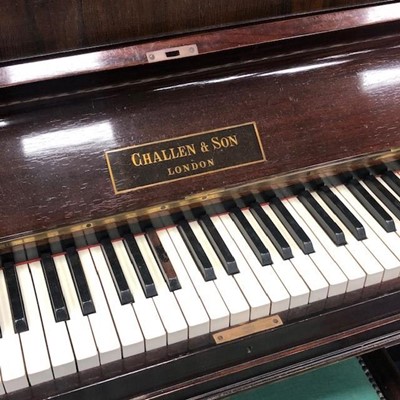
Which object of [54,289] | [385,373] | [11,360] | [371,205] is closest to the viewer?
[11,360]

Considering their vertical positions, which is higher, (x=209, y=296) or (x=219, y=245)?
(x=219, y=245)

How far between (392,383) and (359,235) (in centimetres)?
44

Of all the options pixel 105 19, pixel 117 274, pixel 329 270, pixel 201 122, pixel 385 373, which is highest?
pixel 105 19

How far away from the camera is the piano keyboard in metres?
1.05

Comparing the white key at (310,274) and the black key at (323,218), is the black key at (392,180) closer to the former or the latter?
the black key at (323,218)

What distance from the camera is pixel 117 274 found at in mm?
1148

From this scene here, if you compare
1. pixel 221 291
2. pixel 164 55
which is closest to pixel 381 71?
pixel 164 55

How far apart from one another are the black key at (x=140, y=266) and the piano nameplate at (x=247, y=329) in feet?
0.48

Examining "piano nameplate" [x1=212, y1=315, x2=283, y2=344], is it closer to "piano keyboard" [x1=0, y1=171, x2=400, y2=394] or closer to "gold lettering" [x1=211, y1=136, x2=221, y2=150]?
"piano keyboard" [x1=0, y1=171, x2=400, y2=394]

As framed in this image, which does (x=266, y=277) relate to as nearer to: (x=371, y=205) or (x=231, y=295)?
(x=231, y=295)

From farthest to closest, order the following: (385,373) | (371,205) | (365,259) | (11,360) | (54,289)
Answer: (385,373) → (371,205) → (365,259) → (54,289) → (11,360)

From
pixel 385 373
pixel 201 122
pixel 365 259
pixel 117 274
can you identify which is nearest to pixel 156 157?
pixel 201 122

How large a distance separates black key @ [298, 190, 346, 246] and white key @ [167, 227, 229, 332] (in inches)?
11.3

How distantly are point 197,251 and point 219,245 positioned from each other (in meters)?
0.05
